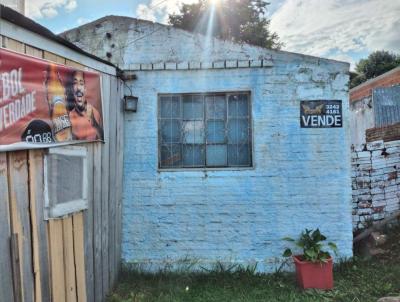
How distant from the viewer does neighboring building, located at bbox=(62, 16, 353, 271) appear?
18.5 ft

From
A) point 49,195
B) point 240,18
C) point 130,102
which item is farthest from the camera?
point 240,18

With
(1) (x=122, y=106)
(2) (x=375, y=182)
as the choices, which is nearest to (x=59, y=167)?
(1) (x=122, y=106)

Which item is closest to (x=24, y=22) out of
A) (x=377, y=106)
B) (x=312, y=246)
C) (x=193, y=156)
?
(x=193, y=156)

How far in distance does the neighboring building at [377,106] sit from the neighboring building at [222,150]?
6.44 meters

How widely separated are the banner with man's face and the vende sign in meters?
2.93

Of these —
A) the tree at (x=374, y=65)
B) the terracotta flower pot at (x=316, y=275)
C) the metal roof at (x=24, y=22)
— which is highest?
the tree at (x=374, y=65)

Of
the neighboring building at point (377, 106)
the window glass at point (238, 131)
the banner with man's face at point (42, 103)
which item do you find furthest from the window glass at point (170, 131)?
the neighboring building at point (377, 106)

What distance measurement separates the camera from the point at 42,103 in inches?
129

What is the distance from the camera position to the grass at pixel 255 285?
4816 millimetres

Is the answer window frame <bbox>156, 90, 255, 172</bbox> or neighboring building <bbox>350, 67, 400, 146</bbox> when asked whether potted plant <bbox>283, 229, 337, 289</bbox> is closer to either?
window frame <bbox>156, 90, 255, 172</bbox>

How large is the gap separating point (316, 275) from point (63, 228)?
3230 millimetres

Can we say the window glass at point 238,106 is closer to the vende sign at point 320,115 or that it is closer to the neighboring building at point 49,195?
the vende sign at point 320,115

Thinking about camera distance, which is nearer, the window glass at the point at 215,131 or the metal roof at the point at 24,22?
the metal roof at the point at 24,22

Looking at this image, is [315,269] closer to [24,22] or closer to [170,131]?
[170,131]
